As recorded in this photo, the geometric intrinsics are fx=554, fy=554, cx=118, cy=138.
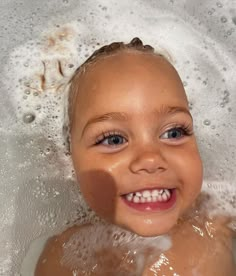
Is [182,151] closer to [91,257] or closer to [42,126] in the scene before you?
[91,257]

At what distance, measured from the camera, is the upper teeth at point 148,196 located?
2.46 feet

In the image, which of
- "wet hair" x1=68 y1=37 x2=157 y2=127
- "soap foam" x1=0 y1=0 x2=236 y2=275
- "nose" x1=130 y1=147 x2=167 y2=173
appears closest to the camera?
"nose" x1=130 y1=147 x2=167 y2=173

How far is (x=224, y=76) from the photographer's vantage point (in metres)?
1.17

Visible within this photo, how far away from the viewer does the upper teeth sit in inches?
29.5

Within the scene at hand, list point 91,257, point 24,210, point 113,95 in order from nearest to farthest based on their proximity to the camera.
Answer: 1. point 113,95
2. point 91,257
3. point 24,210

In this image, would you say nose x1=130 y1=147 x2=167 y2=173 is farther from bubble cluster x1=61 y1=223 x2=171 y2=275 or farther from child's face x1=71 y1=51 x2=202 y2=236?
bubble cluster x1=61 y1=223 x2=171 y2=275

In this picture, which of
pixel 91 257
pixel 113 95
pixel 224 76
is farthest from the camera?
pixel 224 76

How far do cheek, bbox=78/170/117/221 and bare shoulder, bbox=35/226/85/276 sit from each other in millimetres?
126

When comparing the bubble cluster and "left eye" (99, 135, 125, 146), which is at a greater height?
"left eye" (99, 135, 125, 146)

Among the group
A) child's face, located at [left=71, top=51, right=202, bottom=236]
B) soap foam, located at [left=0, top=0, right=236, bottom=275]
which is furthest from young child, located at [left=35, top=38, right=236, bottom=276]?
soap foam, located at [left=0, top=0, right=236, bottom=275]

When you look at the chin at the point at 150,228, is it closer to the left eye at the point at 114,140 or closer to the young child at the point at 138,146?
the young child at the point at 138,146

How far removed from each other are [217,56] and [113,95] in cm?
51

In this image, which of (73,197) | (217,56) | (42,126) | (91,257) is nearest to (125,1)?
(217,56)

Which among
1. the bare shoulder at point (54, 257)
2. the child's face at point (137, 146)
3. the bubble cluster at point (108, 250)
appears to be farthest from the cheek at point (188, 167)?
the bare shoulder at point (54, 257)
